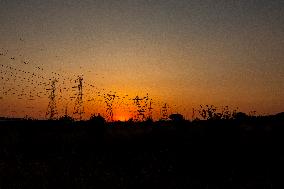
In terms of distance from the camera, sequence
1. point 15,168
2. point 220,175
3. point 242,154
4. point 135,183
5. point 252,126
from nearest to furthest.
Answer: point 135,183 → point 220,175 → point 15,168 → point 242,154 → point 252,126

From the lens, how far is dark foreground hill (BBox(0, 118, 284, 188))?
23.3 meters

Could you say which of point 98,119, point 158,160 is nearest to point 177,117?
point 98,119

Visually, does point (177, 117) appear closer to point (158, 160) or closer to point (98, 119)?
point (98, 119)

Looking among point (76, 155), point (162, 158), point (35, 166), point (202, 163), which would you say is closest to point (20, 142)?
point (76, 155)

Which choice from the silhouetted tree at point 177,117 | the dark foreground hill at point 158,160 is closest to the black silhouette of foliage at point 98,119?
the dark foreground hill at point 158,160

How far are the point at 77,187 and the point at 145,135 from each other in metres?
27.9

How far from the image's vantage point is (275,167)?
2677cm

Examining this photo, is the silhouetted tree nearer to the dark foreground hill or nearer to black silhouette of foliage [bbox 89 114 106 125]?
the dark foreground hill

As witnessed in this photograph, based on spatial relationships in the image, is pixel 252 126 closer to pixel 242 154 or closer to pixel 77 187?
pixel 242 154

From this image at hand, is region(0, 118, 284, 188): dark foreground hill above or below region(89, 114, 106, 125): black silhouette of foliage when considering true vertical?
below

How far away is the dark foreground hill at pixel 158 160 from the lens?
918 inches

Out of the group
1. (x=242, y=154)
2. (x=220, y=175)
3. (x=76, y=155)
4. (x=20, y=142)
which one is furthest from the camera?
(x=20, y=142)

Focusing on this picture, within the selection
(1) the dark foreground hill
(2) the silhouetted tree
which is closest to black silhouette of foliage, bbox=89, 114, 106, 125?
(1) the dark foreground hill

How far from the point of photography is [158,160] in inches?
1191
